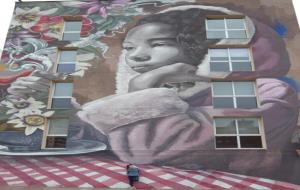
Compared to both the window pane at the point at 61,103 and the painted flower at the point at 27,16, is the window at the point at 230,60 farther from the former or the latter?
the painted flower at the point at 27,16

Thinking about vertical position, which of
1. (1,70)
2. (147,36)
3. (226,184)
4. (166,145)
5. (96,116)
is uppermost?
(147,36)

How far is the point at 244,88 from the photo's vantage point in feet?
79.0

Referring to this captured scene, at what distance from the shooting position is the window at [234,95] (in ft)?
76.8

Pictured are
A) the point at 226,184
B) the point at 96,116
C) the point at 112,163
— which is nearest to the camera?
the point at 226,184

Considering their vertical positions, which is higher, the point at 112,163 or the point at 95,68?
the point at 95,68

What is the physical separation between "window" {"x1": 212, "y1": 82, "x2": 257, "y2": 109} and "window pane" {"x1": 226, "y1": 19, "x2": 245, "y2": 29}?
4.37 metres

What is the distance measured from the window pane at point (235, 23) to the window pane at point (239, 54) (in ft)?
5.98

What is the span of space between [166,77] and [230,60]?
4.00 metres

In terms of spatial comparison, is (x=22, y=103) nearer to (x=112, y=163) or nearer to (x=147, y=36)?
(x=112, y=163)

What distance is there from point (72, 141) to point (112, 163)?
2.56 metres

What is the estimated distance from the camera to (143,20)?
2717 cm

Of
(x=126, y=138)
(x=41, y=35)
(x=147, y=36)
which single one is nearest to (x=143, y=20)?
(x=147, y=36)

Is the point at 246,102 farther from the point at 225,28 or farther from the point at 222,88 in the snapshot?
the point at 225,28

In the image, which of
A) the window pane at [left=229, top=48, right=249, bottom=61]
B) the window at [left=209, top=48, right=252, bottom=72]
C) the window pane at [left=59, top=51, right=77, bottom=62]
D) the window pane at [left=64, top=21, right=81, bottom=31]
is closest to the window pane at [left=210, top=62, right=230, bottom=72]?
the window at [left=209, top=48, right=252, bottom=72]
